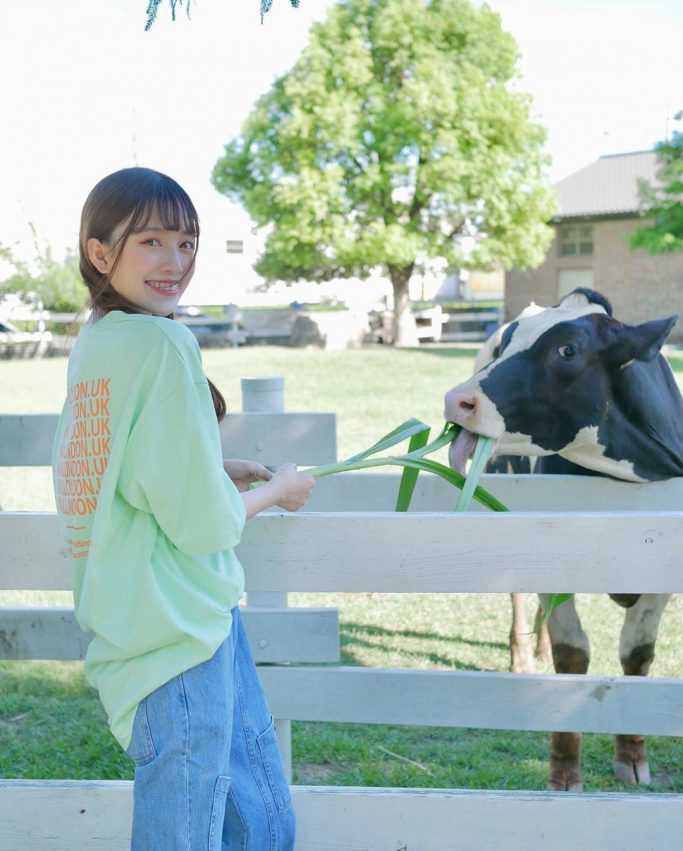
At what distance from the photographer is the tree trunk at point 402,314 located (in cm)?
2850

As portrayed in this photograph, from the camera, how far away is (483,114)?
29.4 metres

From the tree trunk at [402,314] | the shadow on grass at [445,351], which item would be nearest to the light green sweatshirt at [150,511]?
the shadow on grass at [445,351]

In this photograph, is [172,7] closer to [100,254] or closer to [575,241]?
[100,254]

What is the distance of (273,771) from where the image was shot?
2074 mm

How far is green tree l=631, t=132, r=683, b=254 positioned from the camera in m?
25.2

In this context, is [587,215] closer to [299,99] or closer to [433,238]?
[433,238]

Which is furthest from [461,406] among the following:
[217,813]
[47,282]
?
[47,282]

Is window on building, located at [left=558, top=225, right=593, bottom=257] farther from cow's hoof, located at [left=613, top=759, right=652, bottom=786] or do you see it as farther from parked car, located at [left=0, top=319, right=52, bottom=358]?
cow's hoof, located at [left=613, top=759, right=652, bottom=786]

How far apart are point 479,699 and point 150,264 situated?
1.83 meters

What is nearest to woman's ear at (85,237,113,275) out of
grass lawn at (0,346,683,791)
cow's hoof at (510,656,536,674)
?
grass lawn at (0,346,683,791)

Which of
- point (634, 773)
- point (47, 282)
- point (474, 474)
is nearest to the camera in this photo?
point (474, 474)

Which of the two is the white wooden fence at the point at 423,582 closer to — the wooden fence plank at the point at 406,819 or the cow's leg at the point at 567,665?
the wooden fence plank at the point at 406,819

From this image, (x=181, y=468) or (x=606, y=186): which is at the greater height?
(x=606, y=186)

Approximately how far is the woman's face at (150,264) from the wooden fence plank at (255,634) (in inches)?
55.1
